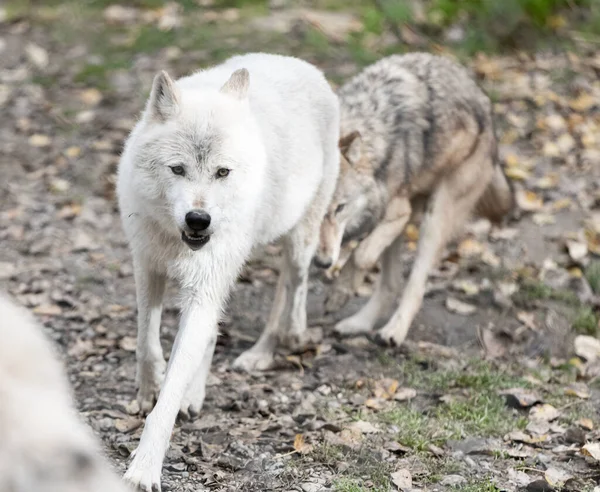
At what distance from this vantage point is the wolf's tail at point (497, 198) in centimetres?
686

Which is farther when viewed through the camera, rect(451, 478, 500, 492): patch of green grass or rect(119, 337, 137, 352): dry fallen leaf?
rect(119, 337, 137, 352): dry fallen leaf

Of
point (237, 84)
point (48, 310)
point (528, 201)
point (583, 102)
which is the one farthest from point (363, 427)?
point (583, 102)

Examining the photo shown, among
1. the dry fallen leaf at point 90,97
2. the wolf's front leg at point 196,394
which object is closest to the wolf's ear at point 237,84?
the wolf's front leg at point 196,394

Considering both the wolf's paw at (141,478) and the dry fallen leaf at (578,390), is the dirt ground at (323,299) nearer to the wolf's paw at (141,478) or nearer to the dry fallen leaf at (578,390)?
the dry fallen leaf at (578,390)

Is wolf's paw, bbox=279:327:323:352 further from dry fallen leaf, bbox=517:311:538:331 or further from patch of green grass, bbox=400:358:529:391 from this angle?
dry fallen leaf, bbox=517:311:538:331

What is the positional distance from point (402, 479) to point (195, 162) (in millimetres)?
1695

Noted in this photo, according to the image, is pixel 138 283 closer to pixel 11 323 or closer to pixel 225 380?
pixel 225 380

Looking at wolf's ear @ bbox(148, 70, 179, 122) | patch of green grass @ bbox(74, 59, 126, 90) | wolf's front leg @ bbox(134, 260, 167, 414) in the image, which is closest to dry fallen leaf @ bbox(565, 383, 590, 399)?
wolf's front leg @ bbox(134, 260, 167, 414)

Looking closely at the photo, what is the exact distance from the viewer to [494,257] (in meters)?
7.24

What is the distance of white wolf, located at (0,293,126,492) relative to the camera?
1987mm

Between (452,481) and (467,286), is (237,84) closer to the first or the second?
(452,481)

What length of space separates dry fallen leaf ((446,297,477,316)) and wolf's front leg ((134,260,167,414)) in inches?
98.3

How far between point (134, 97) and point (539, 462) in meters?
5.95

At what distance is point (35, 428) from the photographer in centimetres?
204
